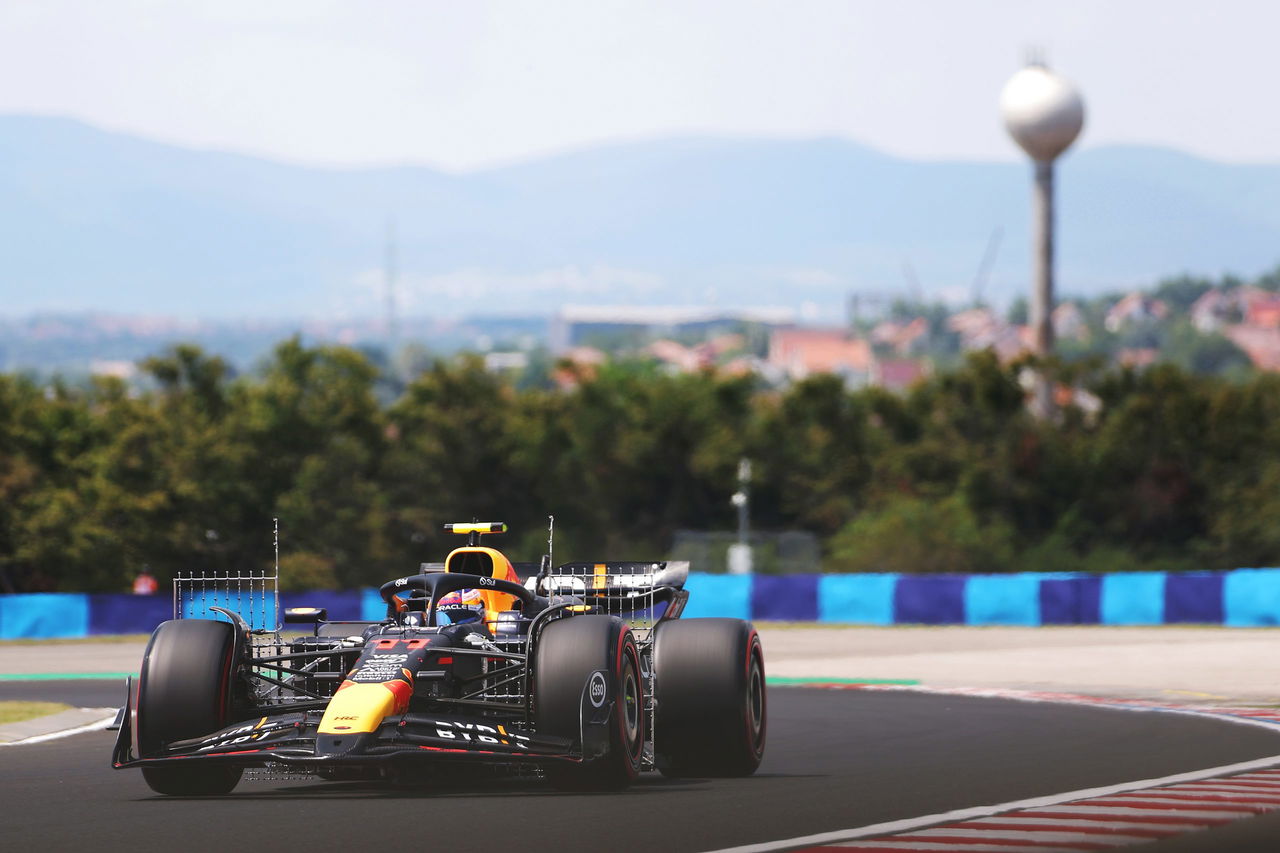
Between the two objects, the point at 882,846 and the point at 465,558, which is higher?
the point at 465,558

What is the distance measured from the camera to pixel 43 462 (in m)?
69.5

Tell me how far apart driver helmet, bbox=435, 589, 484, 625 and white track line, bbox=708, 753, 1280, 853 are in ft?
13.6

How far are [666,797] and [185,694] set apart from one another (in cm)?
318

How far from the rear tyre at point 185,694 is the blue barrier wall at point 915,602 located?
29.3m

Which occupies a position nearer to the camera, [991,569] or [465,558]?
[465,558]

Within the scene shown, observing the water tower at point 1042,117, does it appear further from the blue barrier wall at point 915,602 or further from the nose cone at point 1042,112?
the blue barrier wall at point 915,602

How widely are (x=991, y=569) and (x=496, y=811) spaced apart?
57077 millimetres

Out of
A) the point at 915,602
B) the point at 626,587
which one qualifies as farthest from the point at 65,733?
the point at 915,602

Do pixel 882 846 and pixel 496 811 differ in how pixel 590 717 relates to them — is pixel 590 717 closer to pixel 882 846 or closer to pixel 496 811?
pixel 496 811

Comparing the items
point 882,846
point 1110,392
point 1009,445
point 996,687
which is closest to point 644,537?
point 1009,445

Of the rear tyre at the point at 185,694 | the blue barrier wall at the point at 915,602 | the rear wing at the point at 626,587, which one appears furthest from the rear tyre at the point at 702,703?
the blue barrier wall at the point at 915,602

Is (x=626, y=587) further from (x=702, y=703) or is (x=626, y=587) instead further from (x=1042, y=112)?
(x=1042, y=112)

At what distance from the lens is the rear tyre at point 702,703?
14742 mm

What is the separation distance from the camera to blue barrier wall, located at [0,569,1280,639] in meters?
43.9
